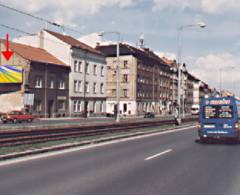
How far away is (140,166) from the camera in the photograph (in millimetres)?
10633

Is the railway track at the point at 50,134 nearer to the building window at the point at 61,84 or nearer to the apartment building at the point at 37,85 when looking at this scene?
the apartment building at the point at 37,85

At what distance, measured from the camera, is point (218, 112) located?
714 inches

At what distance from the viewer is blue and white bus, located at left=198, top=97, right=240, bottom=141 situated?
17.7m

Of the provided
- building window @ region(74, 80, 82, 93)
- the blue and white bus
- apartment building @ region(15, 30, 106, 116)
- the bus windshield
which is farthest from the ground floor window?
the bus windshield

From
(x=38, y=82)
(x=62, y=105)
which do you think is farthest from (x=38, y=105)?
(x=62, y=105)

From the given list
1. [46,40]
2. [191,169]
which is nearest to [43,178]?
[191,169]

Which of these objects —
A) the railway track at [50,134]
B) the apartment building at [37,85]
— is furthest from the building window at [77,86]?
the railway track at [50,134]

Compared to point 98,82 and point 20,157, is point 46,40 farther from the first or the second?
point 20,157

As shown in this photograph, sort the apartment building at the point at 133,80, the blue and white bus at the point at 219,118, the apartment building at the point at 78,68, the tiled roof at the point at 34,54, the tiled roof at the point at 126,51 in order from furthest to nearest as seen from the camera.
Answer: the tiled roof at the point at 126,51 → the apartment building at the point at 133,80 → the apartment building at the point at 78,68 → the tiled roof at the point at 34,54 → the blue and white bus at the point at 219,118

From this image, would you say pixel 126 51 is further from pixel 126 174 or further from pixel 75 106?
pixel 126 174

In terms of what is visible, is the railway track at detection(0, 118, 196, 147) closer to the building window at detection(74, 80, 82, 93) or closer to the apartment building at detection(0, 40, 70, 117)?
the apartment building at detection(0, 40, 70, 117)

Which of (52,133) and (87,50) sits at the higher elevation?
(87,50)

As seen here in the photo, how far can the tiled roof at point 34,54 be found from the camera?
47397 mm

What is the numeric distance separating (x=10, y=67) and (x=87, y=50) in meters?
15.4
